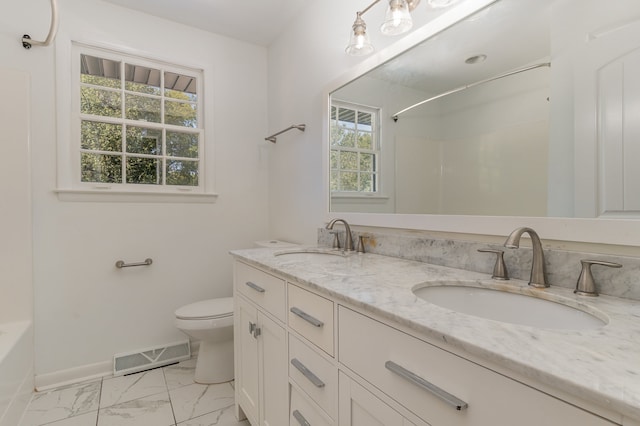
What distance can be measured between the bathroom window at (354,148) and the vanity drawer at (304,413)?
3.24ft

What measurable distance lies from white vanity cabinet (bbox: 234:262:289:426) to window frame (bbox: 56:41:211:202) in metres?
1.08

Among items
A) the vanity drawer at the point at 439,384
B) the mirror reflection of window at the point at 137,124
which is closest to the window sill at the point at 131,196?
the mirror reflection of window at the point at 137,124

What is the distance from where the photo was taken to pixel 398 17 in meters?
1.20

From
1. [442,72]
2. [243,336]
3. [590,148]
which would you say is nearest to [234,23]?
[442,72]

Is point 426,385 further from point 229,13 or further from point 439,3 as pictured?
point 229,13

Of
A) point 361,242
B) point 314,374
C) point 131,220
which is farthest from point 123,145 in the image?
point 314,374

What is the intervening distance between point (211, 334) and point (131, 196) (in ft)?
3.68

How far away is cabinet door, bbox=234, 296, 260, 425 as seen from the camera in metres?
1.36

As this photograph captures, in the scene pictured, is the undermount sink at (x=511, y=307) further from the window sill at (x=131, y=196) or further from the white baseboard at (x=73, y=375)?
the white baseboard at (x=73, y=375)

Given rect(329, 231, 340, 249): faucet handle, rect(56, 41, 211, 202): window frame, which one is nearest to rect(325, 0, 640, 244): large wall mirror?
rect(329, 231, 340, 249): faucet handle

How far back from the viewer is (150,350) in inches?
84.4

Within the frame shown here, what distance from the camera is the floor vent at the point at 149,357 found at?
2037mm

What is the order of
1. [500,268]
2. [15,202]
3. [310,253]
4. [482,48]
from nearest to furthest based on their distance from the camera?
1. [500,268]
2. [482,48]
3. [310,253]
4. [15,202]

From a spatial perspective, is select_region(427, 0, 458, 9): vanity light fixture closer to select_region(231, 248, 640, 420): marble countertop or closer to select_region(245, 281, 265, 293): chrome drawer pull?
select_region(231, 248, 640, 420): marble countertop
